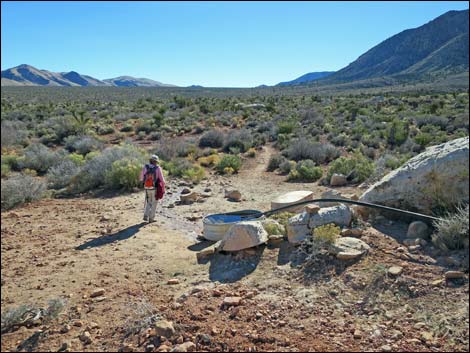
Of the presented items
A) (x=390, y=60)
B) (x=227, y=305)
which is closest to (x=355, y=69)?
(x=390, y=60)

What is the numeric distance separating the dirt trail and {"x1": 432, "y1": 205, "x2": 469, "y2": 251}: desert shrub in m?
0.35

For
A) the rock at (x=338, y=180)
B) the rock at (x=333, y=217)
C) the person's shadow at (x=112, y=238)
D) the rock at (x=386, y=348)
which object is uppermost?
the rock at (x=333, y=217)

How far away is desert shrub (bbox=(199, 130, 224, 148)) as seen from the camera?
789 inches

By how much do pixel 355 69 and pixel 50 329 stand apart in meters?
134

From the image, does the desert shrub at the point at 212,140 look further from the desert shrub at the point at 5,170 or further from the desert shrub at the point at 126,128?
the desert shrub at the point at 5,170

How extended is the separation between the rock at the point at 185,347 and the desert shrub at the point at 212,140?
632 inches

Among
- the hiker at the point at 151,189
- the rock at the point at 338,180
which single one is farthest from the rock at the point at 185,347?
the rock at the point at 338,180

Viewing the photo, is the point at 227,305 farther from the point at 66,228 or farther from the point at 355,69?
the point at 355,69

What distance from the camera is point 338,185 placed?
11.9 meters

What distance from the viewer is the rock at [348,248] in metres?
5.56

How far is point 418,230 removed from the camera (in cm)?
617

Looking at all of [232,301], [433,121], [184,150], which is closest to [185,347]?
[232,301]

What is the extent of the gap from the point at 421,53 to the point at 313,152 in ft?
358

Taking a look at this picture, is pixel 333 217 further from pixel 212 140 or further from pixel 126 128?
pixel 126 128
